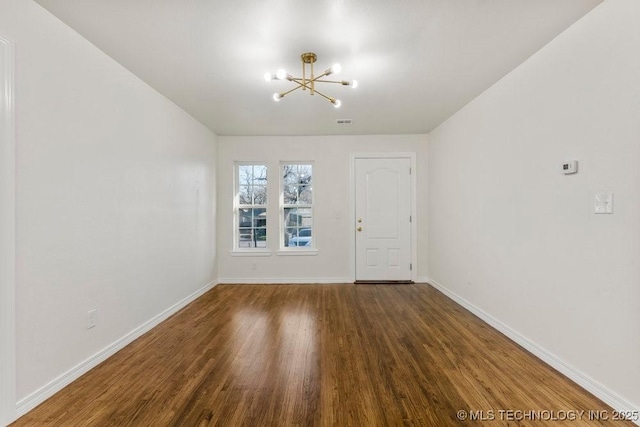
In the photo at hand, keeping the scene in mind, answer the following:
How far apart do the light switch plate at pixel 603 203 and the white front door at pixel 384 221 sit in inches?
127

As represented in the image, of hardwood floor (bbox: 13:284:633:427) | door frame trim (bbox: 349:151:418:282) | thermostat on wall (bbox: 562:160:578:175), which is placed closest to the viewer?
hardwood floor (bbox: 13:284:633:427)

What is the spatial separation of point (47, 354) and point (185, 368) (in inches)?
34.1

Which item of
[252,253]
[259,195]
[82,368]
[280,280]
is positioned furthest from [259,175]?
[82,368]

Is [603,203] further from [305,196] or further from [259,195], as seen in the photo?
[259,195]

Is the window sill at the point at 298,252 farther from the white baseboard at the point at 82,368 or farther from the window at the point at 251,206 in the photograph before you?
the white baseboard at the point at 82,368

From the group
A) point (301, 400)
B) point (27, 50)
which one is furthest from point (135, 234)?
point (301, 400)

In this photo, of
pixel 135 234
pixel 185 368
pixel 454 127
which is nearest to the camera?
pixel 185 368

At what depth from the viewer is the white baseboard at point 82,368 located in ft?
6.07

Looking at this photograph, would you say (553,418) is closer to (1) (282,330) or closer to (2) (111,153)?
(1) (282,330)

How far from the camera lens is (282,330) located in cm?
310

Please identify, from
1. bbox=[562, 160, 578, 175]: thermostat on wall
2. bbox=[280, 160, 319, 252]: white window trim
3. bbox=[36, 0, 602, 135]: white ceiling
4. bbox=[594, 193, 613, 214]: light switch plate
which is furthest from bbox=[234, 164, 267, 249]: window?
bbox=[594, 193, 613, 214]: light switch plate

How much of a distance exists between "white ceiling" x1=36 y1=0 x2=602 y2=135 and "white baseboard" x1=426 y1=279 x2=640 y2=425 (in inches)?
96.4

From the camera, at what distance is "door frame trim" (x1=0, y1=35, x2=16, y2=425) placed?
1704 mm

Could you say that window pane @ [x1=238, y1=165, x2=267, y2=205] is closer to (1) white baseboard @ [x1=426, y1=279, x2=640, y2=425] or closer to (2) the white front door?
(2) the white front door
